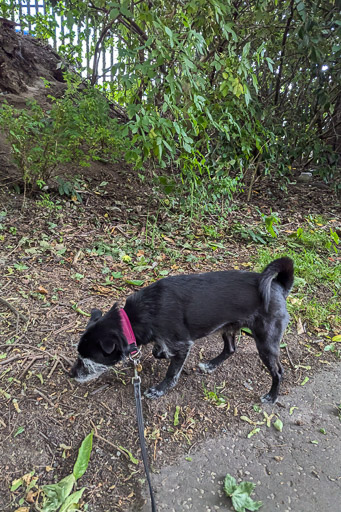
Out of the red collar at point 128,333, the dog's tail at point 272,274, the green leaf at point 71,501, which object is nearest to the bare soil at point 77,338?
the green leaf at point 71,501

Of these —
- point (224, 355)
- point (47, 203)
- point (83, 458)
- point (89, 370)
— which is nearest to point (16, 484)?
point (83, 458)

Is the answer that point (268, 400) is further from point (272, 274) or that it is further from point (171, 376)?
point (272, 274)

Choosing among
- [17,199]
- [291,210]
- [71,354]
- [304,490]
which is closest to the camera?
[304,490]

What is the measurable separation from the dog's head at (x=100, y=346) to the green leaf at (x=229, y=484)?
1015 millimetres

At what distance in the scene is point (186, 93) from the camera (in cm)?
404

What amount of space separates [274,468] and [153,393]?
0.97 m

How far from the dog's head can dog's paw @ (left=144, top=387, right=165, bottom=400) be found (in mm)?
414

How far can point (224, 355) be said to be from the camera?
299 centimetres

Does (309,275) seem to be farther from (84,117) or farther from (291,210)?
(84,117)

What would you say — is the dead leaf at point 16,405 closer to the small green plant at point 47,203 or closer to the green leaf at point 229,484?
the green leaf at point 229,484

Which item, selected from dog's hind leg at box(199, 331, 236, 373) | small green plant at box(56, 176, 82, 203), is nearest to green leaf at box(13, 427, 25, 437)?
dog's hind leg at box(199, 331, 236, 373)

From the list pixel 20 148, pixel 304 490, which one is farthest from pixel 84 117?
pixel 304 490

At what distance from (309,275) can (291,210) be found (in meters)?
2.60

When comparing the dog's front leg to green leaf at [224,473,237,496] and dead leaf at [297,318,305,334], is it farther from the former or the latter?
dead leaf at [297,318,305,334]
